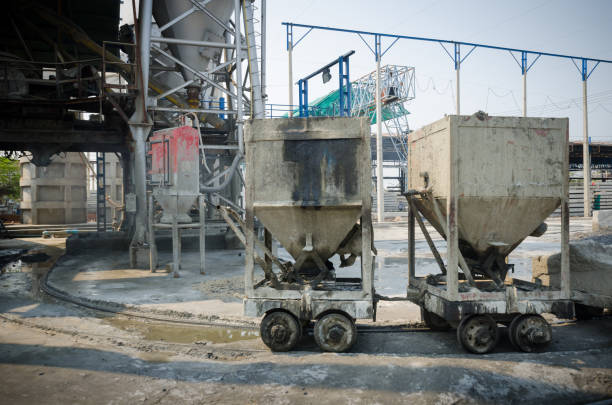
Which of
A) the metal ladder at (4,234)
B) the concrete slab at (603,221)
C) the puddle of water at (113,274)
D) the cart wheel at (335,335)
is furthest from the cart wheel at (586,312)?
the metal ladder at (4,234)

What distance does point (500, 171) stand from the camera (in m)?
4.75

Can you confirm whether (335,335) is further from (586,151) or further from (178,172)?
(586,151)

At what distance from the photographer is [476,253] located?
5250mm

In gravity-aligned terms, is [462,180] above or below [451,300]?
above

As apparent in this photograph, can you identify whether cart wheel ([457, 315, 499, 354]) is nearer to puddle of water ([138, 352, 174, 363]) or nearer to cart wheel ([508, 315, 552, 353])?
cart wheel ([508, 315, 552, 353])

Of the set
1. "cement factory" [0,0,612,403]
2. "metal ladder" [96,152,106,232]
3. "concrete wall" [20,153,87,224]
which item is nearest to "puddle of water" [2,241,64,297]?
"cement factory" [0,0,612,403]

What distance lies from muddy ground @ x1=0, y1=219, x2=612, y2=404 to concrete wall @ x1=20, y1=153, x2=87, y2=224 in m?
23.9

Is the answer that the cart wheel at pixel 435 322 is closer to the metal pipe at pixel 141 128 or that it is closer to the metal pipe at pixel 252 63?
the metal pipe at pixel 141 128

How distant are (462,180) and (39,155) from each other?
39.1 feet

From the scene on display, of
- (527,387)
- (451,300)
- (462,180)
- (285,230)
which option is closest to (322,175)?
(285,230)

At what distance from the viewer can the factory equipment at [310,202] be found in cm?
465

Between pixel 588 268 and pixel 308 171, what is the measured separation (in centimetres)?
437

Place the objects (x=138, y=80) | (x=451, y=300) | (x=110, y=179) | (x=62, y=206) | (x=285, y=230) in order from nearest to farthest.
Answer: (x=451, y=300), (x=285, y=230), (x=138, y=80), (x=62, y=206), (x=110, y=179)

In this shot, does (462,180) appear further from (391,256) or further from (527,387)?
(391,256)
